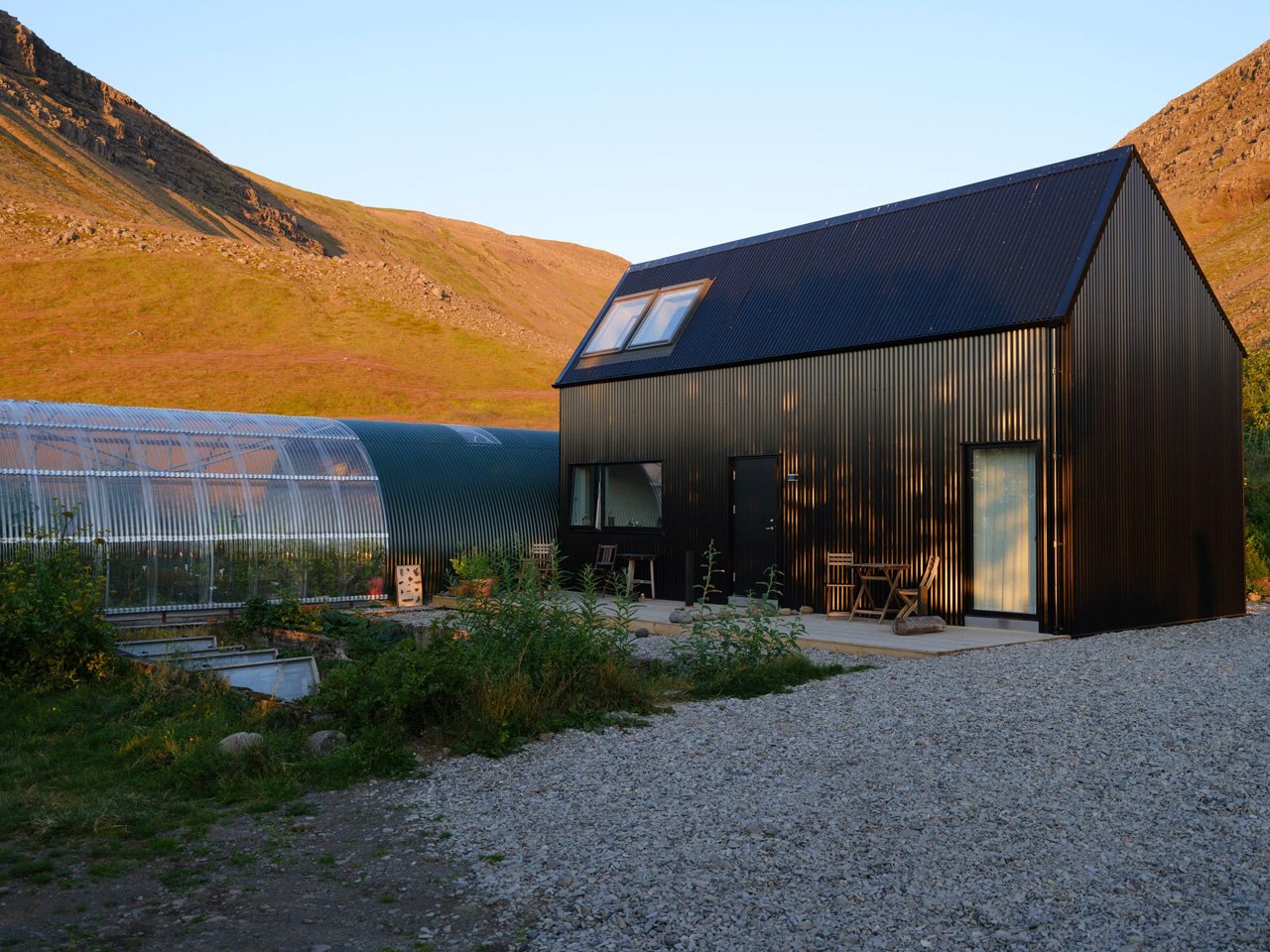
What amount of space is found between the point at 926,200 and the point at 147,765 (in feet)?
41.4

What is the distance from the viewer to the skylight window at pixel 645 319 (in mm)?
17812

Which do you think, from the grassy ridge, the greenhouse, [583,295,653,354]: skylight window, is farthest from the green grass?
the grassy ridge

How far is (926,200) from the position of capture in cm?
1539

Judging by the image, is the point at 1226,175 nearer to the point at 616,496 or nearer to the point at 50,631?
the point at 616,496

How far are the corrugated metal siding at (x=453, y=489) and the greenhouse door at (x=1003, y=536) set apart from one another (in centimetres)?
880

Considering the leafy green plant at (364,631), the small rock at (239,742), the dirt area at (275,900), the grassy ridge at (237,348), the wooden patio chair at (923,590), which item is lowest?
the dirt area at (275,900)

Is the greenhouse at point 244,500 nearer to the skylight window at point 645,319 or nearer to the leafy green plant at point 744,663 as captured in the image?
the skylight window at point 645,319

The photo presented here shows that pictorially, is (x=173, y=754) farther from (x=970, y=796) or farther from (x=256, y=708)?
(x=970, y=796)

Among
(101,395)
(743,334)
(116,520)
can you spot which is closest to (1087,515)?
(743,334)

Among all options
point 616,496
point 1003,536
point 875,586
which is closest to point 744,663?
point 1003,536

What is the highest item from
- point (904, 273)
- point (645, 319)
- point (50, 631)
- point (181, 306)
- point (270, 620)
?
point (181, 306)

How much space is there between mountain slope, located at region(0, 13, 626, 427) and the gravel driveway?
40454 mm

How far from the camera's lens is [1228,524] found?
1547 cm

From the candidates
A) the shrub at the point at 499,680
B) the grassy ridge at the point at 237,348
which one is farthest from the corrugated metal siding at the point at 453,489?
the grassy ridge at the point at 237,348
